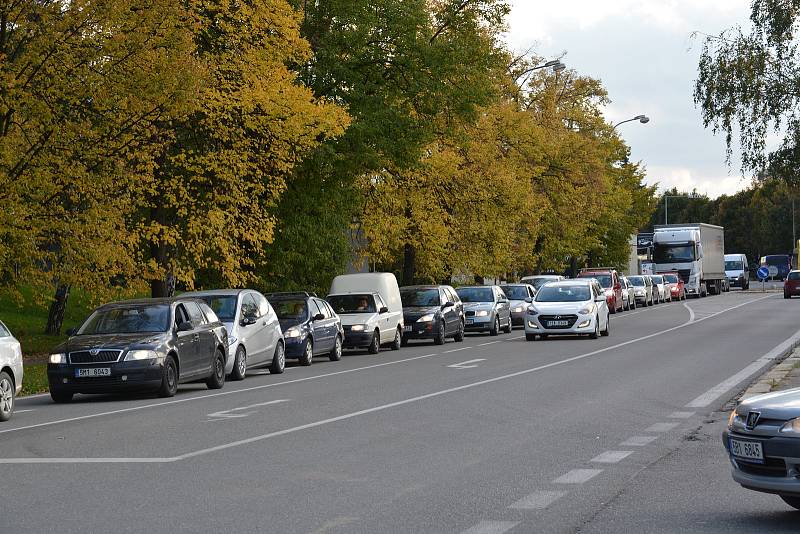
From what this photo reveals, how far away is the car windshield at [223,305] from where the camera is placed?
24.4 m

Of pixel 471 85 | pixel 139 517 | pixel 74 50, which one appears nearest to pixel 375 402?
pixel 139 517

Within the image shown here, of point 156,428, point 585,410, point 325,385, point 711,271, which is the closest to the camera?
point 156,428

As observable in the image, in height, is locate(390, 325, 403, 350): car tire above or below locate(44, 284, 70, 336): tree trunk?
below

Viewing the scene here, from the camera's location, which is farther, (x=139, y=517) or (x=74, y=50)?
(x=74, y=50)

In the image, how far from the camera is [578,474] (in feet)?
34.0

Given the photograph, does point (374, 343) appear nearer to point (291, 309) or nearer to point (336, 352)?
point (336, 352)

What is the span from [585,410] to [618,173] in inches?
2941

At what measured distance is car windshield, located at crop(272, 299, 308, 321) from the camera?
95.1ft

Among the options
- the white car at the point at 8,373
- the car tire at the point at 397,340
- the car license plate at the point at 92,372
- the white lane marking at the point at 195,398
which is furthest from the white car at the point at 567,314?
the white car at the point at 8,373

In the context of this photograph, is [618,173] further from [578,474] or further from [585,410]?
[578,474]

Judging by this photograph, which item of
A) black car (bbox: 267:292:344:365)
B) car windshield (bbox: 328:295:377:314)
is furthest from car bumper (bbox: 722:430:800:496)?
car windshield (bbox: 328:295:377:314)

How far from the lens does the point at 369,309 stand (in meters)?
33.5

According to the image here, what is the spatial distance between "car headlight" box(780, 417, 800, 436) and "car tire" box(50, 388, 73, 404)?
535 inches

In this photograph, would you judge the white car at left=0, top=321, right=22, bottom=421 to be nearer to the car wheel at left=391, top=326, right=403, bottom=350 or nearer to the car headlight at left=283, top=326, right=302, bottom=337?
the car headlight at left=283, top=326, right=302, bottom=337
